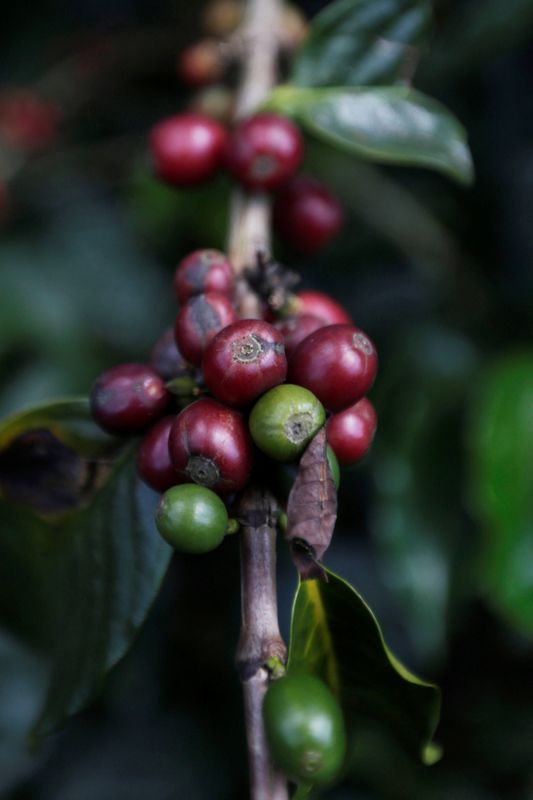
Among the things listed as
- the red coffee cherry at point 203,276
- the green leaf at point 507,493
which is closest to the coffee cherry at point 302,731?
the red coffee cherry at point 203,276

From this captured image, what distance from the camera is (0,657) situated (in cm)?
167

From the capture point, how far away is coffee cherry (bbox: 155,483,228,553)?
71 cm

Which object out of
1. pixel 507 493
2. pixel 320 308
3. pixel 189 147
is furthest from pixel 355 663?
pixel 189 147

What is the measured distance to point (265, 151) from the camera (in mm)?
1171

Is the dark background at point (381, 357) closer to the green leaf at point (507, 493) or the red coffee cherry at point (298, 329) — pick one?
the green leaf at point (507, 493)

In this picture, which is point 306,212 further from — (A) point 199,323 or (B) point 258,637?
(B) point 258,637

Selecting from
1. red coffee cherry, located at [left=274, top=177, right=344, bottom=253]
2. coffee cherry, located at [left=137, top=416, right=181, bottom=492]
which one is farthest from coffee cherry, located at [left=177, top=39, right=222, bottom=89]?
coffee cherry, located at [left=137, top=416, right=181, bottom=492]

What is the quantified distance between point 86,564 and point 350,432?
1.21 ft

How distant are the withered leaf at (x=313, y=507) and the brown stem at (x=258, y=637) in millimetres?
47

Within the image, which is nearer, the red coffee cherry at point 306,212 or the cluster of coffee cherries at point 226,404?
the cluster of coffee cherries at point 226,404

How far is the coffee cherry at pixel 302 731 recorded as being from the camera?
64 centimetres

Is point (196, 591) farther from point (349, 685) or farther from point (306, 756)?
point (306, 756)

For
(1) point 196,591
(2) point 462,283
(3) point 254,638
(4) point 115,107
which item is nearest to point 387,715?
(3) point 254,638

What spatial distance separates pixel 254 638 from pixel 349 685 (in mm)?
182
